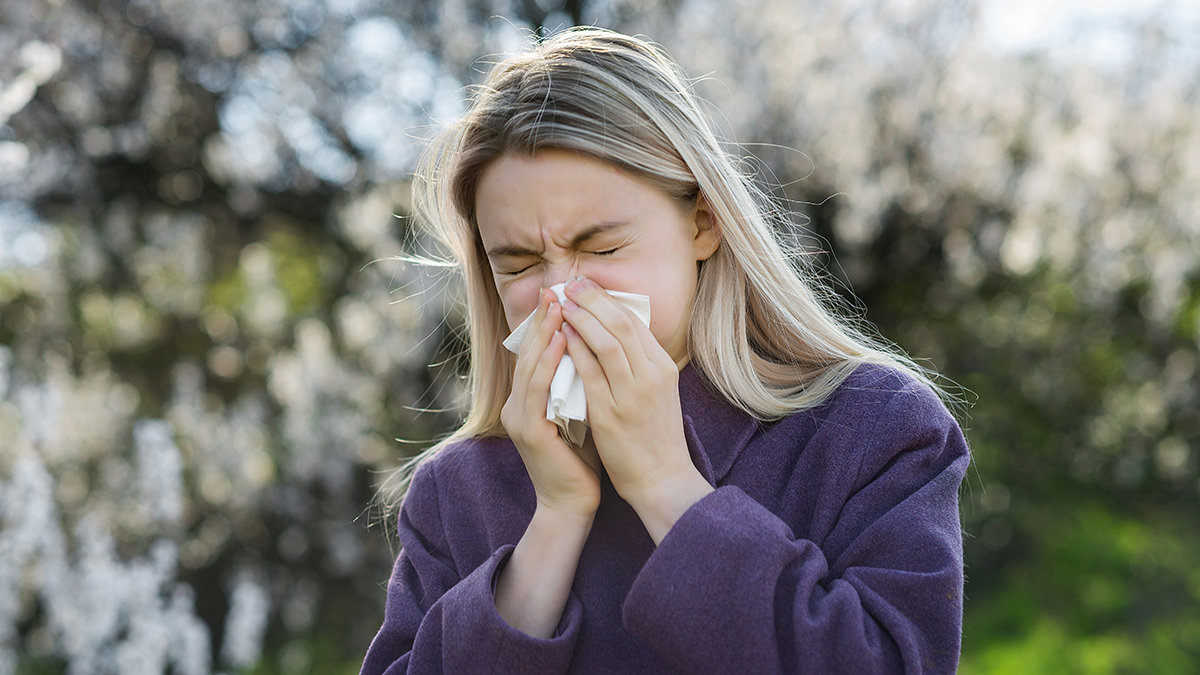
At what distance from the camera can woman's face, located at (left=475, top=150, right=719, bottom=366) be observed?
1.50 meters

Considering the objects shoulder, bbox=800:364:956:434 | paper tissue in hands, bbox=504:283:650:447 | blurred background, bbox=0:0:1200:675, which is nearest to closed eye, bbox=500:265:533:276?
paper tissue in hands, bbox=504:283:650:447

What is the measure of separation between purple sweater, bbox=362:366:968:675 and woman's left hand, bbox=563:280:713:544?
0.31 ft

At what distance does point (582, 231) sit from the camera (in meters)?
1.50

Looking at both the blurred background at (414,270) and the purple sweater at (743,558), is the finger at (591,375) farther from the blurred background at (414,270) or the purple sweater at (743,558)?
the blurred background at (414,270)

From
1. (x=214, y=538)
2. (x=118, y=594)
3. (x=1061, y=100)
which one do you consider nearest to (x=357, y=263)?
(x=214, y=538)

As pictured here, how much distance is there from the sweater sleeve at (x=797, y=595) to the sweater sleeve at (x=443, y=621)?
17 centimetres

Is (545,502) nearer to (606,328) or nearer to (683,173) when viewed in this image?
(606,328)

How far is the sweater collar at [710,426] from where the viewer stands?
5.26ft

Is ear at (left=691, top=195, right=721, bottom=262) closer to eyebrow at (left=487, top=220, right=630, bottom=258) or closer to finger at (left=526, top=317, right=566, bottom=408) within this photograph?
eyebrow at (left=487, top=220, right=630, bottom=258)

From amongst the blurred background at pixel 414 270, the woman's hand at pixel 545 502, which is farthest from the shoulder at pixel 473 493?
the blurred background at pixel 414 270

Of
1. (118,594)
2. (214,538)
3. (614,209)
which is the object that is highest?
(614,209)

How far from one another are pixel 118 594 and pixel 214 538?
91.5 inches

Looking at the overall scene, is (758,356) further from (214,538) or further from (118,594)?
(214,538)

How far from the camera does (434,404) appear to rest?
532 centimetres
